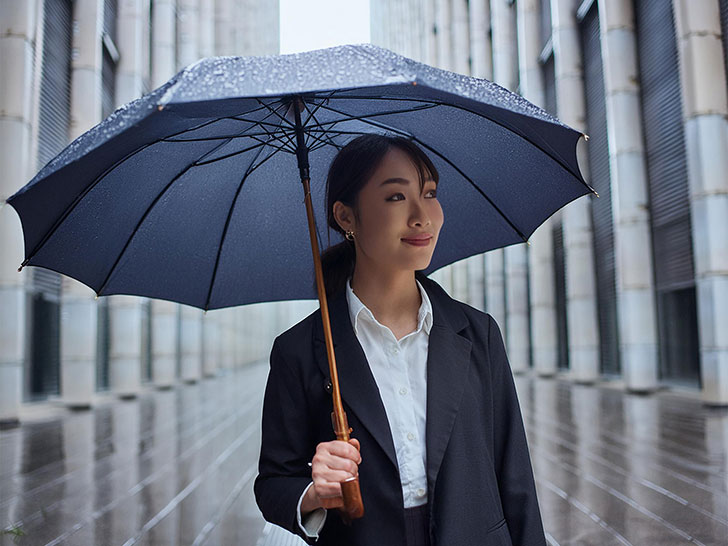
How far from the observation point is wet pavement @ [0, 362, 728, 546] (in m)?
4.42

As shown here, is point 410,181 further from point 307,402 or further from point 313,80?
point 307,402

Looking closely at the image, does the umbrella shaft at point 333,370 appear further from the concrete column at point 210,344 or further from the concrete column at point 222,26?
the concrete column at point 222,26

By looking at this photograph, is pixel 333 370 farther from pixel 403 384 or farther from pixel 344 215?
pixel 344 215

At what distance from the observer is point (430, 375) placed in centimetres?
163

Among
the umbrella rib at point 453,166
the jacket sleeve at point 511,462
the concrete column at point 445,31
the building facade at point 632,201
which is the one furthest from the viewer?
the concrete column at point 445,31

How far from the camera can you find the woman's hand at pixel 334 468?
144 cm

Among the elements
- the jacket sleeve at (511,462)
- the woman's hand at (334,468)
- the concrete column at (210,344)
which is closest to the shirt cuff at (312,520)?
the woman's hand at (334,468)

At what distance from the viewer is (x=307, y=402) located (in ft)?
5.47

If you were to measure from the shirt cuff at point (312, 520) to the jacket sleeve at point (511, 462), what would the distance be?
44cm

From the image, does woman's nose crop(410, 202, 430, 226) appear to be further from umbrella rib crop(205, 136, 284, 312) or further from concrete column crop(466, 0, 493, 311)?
concrete column crop(466, 0, 493, 311)

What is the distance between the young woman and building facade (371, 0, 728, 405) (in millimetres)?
10617

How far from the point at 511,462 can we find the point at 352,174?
2.64ft

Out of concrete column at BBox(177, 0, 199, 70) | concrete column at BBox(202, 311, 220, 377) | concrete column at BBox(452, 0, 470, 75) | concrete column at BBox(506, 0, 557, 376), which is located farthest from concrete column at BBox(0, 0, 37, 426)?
concrete column at BBox(452, 0, 470, 75)

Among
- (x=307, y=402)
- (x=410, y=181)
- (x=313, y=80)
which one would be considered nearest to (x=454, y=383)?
(x=307, y=402)
